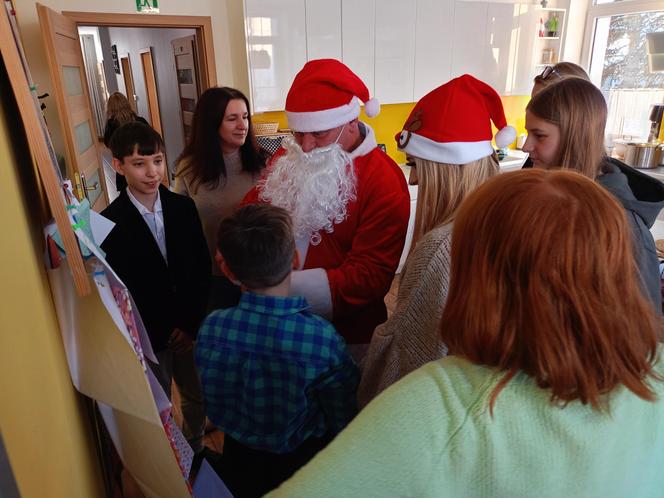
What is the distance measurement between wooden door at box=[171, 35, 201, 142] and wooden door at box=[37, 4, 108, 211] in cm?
118

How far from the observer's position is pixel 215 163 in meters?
2.13

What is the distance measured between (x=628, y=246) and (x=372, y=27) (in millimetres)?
3686

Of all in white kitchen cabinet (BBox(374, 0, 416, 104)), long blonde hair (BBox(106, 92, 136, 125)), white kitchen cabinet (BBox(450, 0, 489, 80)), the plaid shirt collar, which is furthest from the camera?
white kitchen cabinet (BBox(450, 0, 489, 80))

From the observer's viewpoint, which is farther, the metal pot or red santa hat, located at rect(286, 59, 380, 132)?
the metal pot

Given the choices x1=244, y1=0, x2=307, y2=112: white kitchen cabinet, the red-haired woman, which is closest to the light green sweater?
the red-haired woman

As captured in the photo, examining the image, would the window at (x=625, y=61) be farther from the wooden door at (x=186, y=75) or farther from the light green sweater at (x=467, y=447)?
the light green sweater at (x=467, y=447)

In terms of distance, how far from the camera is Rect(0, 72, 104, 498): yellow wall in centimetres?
42

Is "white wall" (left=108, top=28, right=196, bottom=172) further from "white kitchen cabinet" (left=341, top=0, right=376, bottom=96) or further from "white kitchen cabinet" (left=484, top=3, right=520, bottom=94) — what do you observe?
"white kitchen cabinet" (left=484, top=3, right=520, bottom=94)

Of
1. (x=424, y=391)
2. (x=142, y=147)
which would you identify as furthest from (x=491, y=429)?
(x=142, y=147)

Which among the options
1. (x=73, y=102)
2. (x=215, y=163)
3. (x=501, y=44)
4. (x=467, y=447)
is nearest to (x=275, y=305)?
(x=467, y=447)

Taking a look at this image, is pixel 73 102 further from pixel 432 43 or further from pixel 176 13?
pixel 432 43

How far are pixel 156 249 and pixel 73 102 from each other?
5.99ft

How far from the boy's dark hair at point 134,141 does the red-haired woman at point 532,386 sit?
148 cm

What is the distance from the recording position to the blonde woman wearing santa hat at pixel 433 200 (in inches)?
41.9
